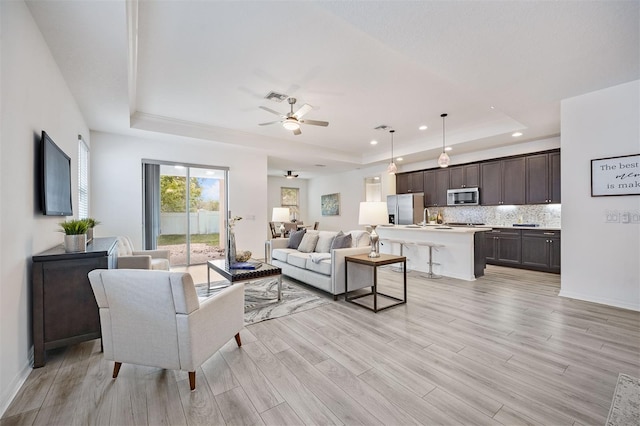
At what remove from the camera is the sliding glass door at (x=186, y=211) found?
18.7 feet

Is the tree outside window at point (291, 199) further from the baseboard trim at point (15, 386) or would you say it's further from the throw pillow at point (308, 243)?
the baseboard trim at point (15, 386)

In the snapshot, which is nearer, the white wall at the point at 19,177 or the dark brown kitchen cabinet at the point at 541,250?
the white wall at the point at 19,177

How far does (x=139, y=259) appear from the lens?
3.40 m

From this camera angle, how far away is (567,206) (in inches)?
151

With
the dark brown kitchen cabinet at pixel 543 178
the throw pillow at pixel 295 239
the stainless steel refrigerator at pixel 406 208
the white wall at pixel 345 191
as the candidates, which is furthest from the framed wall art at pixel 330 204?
the dark brown kitchen cabinet at pixel 543 178

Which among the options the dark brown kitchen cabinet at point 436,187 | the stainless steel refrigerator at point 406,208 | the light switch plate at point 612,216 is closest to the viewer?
the light switch plate at point 612,216

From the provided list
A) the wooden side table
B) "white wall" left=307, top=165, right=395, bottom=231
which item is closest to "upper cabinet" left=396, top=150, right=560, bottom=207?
"white wall" left=307, top=165, right=395, bottom=231

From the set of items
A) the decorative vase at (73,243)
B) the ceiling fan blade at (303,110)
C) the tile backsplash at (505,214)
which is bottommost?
the decorative vase at (73,243)

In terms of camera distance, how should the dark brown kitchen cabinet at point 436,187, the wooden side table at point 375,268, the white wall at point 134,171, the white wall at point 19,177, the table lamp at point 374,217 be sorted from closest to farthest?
the white wall at point 19,177 → the wooden side table at point 375,268 → the table lamp at point 374,217 → the white wall at point 134,171 → the dark brown kitchen cabinet at point 436,187

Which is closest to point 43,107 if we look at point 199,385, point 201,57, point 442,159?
point 201,57

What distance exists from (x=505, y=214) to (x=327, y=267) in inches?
195

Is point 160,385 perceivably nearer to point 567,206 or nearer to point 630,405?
point 630,405

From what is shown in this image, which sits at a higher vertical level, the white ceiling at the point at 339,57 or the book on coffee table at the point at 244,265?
the white ceiling at the point at 339,57

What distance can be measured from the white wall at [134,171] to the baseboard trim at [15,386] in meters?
3.46
